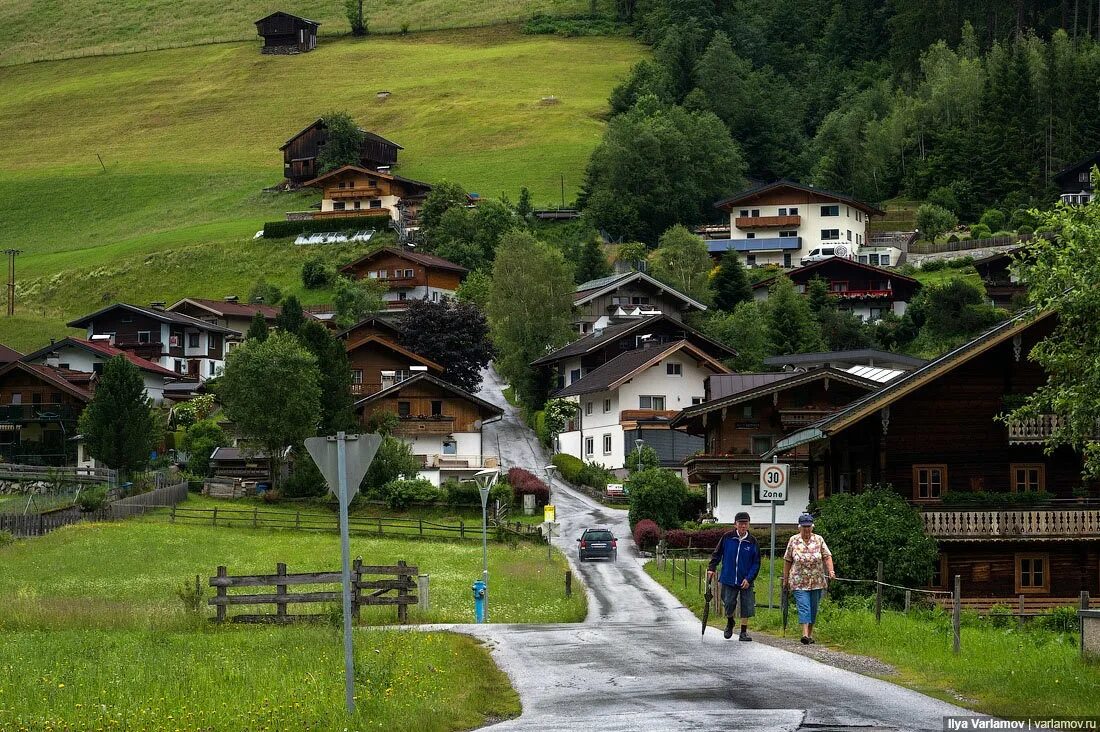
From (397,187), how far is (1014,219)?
56706 millimetres

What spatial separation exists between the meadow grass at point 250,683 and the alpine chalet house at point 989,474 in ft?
66.9

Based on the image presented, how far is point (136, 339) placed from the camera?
107 meters

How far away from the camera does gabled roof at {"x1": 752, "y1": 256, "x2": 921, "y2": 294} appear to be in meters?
109

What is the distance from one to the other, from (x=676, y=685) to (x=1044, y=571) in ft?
89.2

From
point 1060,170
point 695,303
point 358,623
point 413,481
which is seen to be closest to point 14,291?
point 695,303

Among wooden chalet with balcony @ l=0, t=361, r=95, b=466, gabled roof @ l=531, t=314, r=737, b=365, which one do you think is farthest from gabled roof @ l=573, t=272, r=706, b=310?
wooden chalet with balcony @ l=0, t=361, r=95, b=466

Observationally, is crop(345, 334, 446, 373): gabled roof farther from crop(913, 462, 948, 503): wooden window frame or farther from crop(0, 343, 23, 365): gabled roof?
crop(913, 462, 948, 503): wooden window frame

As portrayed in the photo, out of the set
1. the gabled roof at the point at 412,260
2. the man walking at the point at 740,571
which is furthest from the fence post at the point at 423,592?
the gabled roof at the point at 412,260

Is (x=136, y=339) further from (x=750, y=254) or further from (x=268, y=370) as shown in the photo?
(x=750, y=254)

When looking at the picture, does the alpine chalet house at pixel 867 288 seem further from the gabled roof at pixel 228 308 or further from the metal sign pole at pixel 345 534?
the metal sign pole at pixel 345 534

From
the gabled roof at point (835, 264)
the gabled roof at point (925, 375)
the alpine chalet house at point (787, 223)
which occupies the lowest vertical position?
the gabled roof at point (925, 375)

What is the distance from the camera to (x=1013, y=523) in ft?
139

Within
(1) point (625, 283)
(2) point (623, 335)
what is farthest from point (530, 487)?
(1) point (625, 283)

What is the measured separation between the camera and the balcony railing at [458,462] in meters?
80.6
